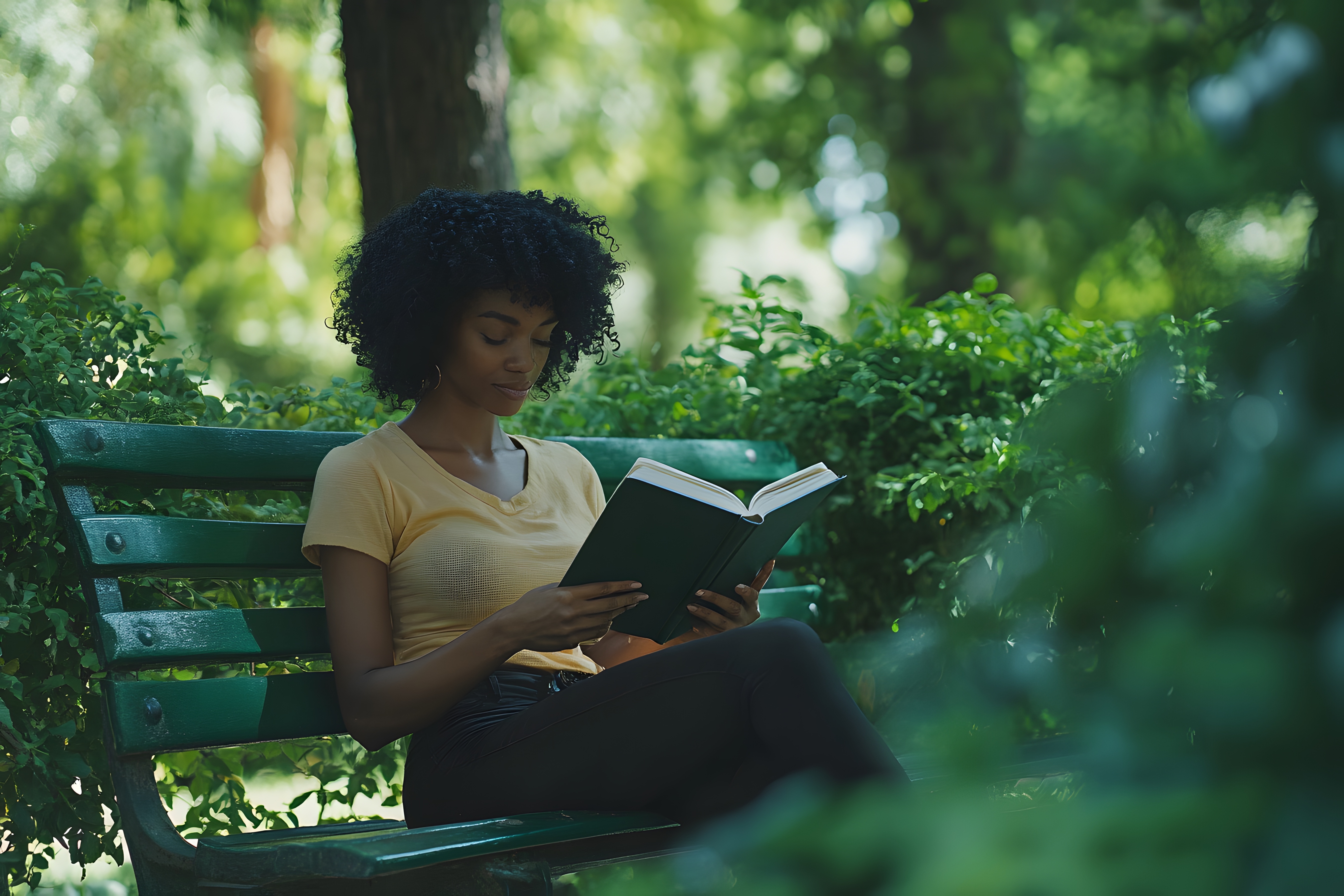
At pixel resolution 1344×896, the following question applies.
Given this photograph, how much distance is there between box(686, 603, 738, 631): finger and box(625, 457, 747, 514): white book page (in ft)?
0.95

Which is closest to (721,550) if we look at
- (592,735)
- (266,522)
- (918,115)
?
(592,735)

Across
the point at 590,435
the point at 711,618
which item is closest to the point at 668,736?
the point at 711,618

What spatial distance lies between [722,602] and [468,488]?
A: 55 cm

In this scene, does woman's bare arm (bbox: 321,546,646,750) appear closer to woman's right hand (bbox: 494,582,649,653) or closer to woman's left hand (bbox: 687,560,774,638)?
woman's right hand (bbox: 494,582,649,653)

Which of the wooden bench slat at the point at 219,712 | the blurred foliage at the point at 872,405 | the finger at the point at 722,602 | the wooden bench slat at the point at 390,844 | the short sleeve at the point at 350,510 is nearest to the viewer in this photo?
the wooden bench slat at the point at 390,844

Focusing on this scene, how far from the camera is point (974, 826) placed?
1.85 ft

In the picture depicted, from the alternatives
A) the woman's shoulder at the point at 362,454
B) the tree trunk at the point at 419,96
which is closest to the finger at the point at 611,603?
the woman's shoulder at the point at 362,454

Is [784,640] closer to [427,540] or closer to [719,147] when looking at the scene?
[427,540]

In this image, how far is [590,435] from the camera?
10.7ft

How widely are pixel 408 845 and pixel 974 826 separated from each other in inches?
49.3

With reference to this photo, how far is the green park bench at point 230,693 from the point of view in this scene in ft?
5.78

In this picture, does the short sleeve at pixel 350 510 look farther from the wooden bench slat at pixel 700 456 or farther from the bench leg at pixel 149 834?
the wooden bench slat at pixel 700 456

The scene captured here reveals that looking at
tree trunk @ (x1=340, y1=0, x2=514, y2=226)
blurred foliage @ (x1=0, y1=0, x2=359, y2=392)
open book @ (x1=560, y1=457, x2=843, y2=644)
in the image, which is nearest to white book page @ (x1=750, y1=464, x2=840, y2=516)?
open book @ (x1=560, y1=457, x2=843, y2=644)

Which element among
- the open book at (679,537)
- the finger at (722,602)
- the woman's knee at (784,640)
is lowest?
the woman's knee at (784,640)
